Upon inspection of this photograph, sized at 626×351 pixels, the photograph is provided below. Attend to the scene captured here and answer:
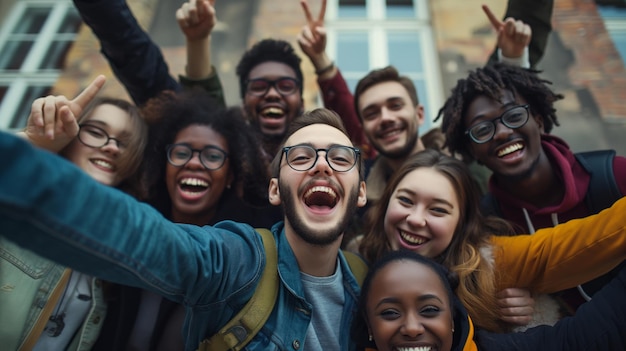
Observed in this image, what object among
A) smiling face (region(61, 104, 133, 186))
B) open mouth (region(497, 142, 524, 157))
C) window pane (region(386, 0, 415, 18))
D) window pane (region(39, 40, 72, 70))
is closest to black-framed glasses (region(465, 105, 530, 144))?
open mouth (region(497, 142, 524, 157))

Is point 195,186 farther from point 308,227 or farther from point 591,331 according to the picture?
point 591,331

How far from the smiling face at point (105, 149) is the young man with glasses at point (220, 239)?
1.16 meters

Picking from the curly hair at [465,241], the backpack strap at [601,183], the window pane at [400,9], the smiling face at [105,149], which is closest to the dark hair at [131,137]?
the smiling face at [105,149]

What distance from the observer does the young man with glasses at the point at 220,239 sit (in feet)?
2.80

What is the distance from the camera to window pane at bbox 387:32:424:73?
5590 millimetres

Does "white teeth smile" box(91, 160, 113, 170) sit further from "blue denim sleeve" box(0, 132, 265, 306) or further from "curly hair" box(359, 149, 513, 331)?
"curly hair" box(359, 149, 513, 331)

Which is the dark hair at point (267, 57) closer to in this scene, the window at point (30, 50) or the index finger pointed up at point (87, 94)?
the index finger pointed up at point (87, 94)

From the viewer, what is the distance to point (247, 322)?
5.08 ft

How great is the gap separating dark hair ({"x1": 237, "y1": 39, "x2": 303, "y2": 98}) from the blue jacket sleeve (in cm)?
261

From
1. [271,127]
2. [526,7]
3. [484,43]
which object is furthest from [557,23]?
[271,127]

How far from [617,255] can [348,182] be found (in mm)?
1223

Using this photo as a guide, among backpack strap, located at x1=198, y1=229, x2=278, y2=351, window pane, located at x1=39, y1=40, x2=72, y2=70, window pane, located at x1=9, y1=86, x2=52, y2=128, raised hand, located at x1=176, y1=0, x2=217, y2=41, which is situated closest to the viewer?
backpack strap, located at x1=198, y1=229, x2=278, y2=351

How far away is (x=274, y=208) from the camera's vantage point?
2.80 m

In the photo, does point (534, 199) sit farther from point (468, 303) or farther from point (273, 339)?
point (273, 339)
